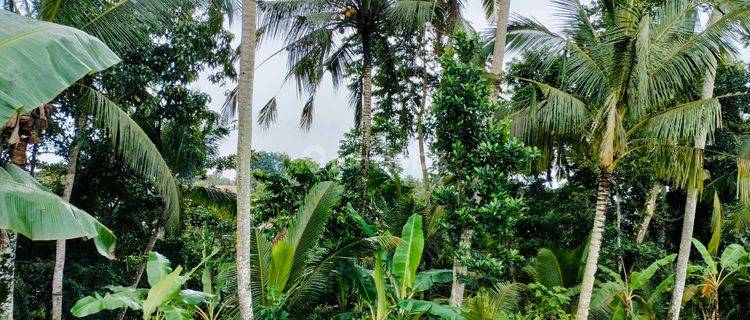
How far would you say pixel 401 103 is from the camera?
12.3m

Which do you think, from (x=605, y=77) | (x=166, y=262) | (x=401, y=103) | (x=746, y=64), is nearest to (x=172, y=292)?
(x=166, y=262)

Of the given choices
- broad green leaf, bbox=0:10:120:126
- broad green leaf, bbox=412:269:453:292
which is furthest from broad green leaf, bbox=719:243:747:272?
broad green leaf, bbox=0:10:120:126

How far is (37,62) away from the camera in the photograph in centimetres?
358

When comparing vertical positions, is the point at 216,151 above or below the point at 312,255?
above

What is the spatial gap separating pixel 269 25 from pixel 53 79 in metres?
6.14

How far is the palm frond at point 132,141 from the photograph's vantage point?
730 centimetres

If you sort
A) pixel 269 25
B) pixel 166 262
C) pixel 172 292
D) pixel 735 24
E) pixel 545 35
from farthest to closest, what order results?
pixel 269 25 < pixel 545 35 < pixel 735 24 < pixel 166 262 < pixel 172 292

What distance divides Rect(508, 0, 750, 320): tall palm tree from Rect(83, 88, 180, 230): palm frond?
5.77 m

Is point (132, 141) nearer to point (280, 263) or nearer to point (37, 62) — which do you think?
point (280, 263)

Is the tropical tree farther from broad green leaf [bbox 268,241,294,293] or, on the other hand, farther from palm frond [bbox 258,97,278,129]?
palm frond [bbox 258,97,278,129]

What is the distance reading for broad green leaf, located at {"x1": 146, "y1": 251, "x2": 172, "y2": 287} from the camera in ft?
19.8

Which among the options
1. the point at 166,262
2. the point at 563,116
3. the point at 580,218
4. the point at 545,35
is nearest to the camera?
the point at 166,262

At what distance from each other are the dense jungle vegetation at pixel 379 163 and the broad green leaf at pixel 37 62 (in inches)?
0.6

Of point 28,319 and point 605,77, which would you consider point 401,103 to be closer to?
point 605,77
